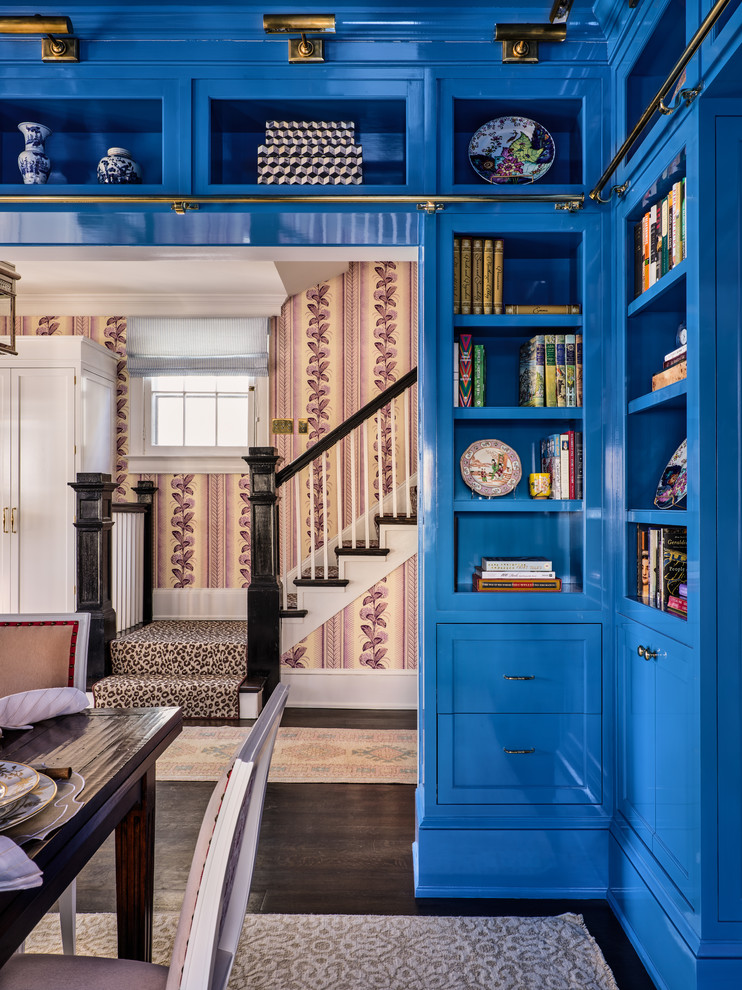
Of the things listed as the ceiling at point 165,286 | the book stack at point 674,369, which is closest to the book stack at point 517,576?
the book stack at point 674,369

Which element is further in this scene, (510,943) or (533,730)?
(533,730)

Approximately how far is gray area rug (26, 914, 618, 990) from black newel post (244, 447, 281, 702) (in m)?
2.18

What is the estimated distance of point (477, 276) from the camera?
238 centimetres

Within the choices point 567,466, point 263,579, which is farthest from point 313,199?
point 263,579

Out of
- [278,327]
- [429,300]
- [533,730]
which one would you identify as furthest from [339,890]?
[278,327]

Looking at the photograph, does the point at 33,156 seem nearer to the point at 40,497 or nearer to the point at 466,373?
the point at 466,373

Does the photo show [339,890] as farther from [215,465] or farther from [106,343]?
[106,343]

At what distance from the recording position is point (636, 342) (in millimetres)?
2227

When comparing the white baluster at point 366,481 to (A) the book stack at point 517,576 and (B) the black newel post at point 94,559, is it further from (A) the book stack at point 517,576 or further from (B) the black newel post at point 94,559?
(A) the book stack at point 517,576

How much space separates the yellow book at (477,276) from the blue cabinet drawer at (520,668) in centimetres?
111

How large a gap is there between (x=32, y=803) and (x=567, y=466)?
6.16 ft

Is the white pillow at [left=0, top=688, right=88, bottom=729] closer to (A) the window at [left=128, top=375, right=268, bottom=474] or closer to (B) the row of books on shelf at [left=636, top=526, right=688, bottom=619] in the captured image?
(B) the row of books on shelf at [left=636, top=526, right=688, bottom=619]

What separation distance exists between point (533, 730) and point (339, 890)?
2.72 ft

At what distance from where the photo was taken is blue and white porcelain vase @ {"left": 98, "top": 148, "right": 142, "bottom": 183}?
7.88ft
